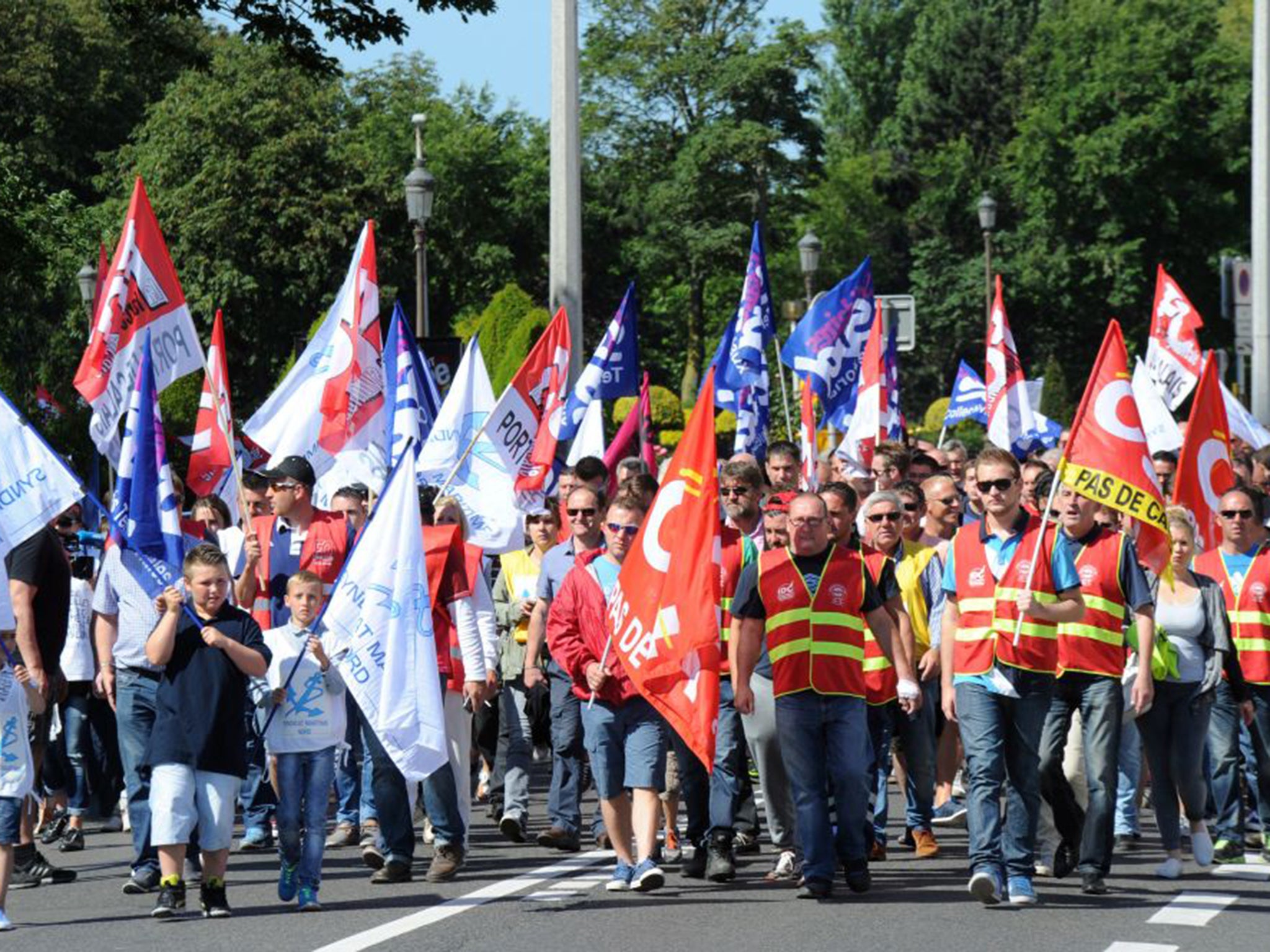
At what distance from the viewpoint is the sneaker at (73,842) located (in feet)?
40.2

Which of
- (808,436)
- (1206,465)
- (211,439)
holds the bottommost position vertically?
(1206,465)

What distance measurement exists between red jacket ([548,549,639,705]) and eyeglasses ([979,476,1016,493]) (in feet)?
5.84

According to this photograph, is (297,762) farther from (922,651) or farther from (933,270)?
(933,270)

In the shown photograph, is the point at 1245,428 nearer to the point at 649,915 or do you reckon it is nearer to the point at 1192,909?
the point at 1192,909

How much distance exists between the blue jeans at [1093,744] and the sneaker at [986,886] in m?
0.70

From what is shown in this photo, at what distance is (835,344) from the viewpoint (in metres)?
18.9

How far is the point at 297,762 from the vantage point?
976 cm

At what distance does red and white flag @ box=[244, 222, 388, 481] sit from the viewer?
14.7m

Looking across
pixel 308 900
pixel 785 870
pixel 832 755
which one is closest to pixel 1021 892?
pixel 832 755

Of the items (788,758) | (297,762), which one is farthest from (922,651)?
(297,762)

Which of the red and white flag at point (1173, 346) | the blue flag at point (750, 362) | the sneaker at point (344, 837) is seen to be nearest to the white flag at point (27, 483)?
the sneaker at point (344, 837)

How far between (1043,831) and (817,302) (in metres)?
8.78

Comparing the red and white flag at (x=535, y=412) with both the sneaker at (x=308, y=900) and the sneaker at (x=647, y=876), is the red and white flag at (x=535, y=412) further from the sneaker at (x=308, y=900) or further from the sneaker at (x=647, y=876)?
the sneaker at (x=308, y=900)

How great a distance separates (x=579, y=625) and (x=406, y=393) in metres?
6.20
